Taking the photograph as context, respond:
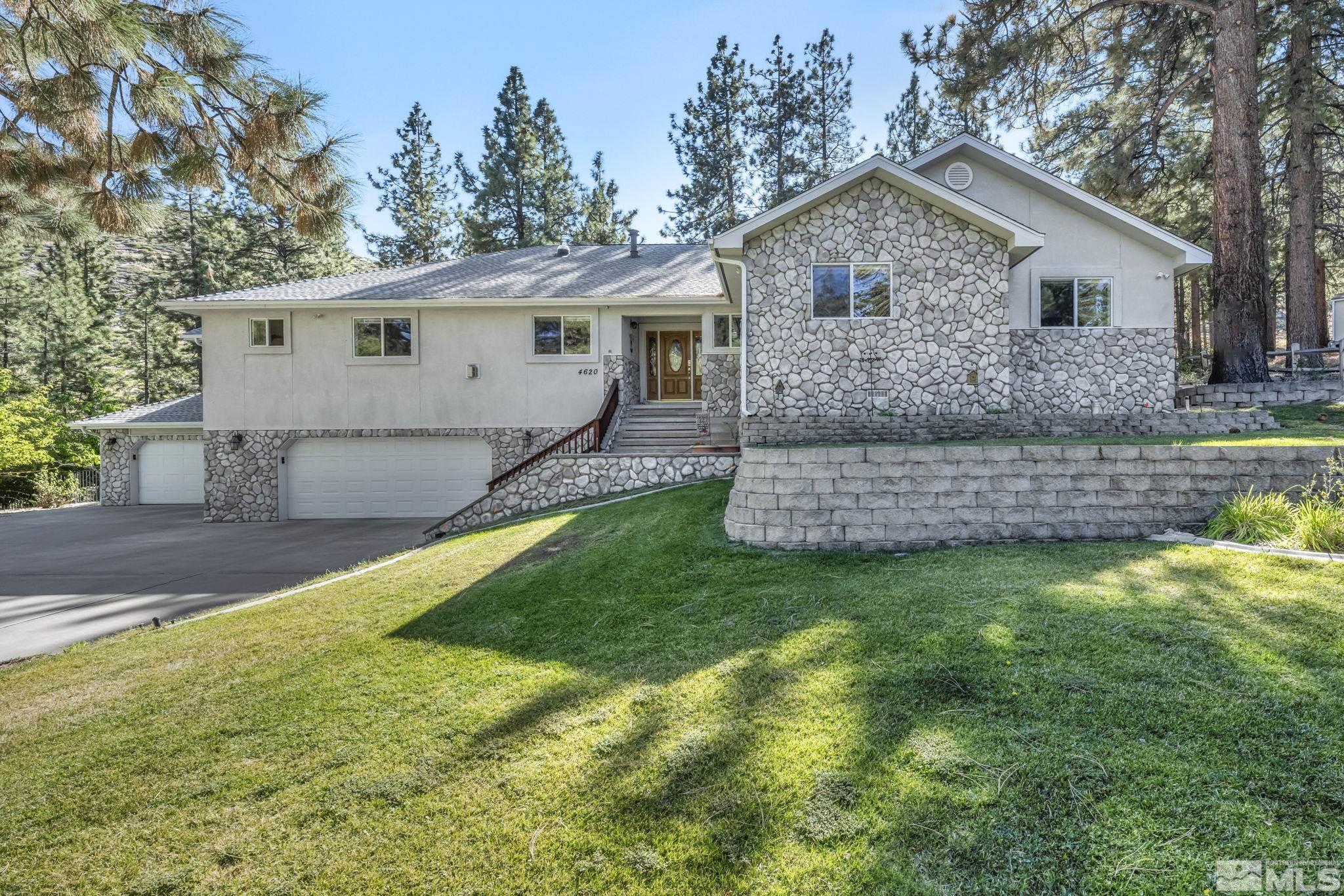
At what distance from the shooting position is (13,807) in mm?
3490

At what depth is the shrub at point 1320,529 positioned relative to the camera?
4.98m

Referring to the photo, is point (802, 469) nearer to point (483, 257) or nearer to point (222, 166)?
point (222, 166)

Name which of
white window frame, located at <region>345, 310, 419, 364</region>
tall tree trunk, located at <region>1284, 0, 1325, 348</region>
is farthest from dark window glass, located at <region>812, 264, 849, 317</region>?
tall tree trunk, located at <region>1284, 0, 1325, 348</region>

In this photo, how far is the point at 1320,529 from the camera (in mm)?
5078

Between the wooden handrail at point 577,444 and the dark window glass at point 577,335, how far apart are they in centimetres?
144

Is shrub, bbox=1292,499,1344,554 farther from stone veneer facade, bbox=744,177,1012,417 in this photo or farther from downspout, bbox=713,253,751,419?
downspout, bbox=713,253,751,419

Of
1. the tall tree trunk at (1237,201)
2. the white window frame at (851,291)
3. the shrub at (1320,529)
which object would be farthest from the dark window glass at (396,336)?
the tall tree trunk at (1237,201)

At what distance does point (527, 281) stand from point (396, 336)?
130 inches

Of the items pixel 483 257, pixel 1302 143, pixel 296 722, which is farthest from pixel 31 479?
pixel 1302 143

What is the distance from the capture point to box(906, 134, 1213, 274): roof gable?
11625 millimetres

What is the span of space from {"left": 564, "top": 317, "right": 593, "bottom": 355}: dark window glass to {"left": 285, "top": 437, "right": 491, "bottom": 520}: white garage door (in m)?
3.06

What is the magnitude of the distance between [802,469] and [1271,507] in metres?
4.11

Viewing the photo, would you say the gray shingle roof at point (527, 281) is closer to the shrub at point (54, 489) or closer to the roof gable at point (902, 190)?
the roof gable at point (902, 190)

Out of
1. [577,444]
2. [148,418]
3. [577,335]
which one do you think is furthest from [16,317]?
[577,444]
